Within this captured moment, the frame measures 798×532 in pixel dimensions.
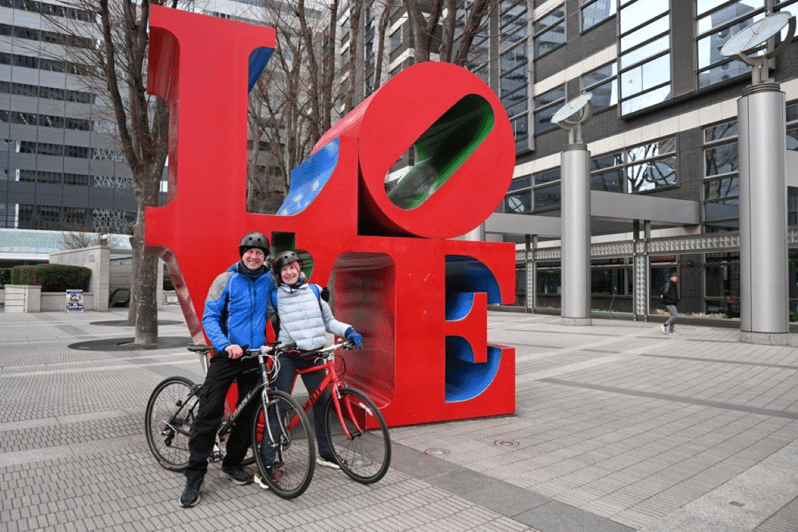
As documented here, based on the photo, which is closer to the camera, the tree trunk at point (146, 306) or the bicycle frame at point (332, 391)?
the bicycle frame at point (332, 391)

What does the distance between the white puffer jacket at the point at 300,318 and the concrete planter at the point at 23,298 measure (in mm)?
24117

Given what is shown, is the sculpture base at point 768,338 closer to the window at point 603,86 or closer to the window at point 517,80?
the window at point 603,86

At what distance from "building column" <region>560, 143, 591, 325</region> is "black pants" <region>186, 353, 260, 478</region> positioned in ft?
51.3

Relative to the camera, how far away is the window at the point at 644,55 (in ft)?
68.0

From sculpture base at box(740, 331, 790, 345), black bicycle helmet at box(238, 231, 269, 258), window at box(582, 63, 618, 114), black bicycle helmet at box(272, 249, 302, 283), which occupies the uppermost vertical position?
window at box(582, 63, 618, 114)

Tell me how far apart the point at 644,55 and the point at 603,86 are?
2393mm

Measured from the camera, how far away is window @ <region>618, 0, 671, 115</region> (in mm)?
20734

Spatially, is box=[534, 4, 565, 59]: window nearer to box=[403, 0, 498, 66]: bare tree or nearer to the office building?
the office building

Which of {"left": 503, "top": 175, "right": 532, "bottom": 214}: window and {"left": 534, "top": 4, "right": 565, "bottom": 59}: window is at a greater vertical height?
{"left": 534, "top": 4, "right": 565, "bottom": 59}: window

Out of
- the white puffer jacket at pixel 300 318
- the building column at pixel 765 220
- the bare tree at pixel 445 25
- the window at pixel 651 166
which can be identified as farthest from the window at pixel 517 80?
the white puffer jacket at pixel 300 318

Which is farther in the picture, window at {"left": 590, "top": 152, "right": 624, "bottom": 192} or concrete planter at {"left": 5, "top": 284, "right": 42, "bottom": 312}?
concrete planter at {"left": 5, "top": 284, "right": 42, "bottom": 312}

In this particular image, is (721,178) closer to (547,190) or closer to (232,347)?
(547,190)

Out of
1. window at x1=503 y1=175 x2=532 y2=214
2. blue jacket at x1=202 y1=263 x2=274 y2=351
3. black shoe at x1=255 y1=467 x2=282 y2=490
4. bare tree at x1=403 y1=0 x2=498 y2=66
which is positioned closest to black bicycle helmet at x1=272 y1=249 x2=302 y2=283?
blue jacket at x1=202 y1=263 x2=274 y2=351

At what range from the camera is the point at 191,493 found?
12.0 ft
